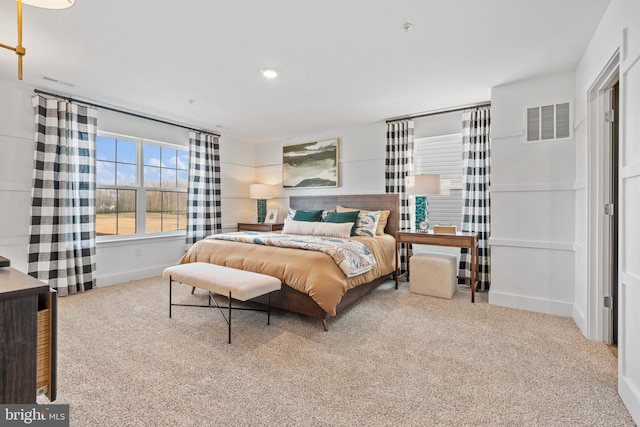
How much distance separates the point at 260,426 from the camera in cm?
154

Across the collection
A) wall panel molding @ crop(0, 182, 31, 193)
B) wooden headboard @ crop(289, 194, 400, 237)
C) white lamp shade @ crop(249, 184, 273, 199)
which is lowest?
wooden headboard @ crop(289, 194, 400, 237)

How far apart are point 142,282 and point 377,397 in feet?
12.0

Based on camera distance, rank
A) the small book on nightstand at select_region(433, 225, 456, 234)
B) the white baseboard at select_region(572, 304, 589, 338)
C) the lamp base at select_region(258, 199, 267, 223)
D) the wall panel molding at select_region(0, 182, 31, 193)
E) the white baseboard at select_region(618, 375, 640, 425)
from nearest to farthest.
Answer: the white baseboard at select_region(618, 375, 640, 425), the white baseboard at select_region(572, 304, 589, 338), the wall panel molding at select_region(0, 182, 31, 193), the small book on nightstand at select_region(433, 225, 456, 234), the lamp base at select_region(258, 199, 267, 223)

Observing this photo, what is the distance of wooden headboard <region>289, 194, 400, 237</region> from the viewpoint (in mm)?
4480

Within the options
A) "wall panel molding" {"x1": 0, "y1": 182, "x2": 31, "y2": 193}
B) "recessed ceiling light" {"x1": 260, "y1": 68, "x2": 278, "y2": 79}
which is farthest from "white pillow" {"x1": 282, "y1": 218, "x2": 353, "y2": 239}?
"wall panel molding" {"x1": 0, "y1": 182, "x2": 31, "y2": 193}

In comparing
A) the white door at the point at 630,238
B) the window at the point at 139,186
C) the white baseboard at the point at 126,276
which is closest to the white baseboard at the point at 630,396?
the white door at the point at 630,238

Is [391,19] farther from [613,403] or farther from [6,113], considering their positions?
[6,113]

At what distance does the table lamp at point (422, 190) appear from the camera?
3.79 m

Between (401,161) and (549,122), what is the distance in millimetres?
1788

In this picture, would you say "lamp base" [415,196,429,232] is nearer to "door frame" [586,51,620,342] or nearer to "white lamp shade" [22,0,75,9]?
"door frame" [586,51,620,342]

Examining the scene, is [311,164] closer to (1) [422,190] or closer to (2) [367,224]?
(2) [367,224]

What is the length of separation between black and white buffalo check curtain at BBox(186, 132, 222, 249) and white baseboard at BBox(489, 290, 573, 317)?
4.09 m

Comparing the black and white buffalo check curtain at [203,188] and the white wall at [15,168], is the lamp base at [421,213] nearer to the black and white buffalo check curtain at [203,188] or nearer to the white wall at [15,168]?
the black and white buffalo check curtain at [203,188]

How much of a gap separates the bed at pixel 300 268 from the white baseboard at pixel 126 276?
46.1 inches
